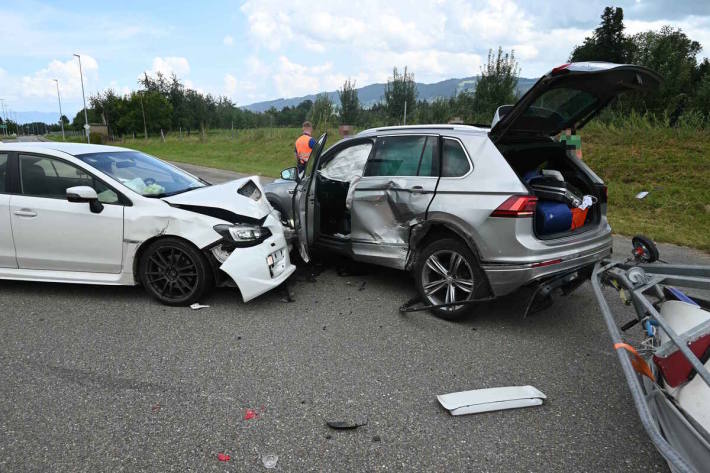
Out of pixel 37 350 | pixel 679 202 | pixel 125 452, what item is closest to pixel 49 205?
pixel 37 350

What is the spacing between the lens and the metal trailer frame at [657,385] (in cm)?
195

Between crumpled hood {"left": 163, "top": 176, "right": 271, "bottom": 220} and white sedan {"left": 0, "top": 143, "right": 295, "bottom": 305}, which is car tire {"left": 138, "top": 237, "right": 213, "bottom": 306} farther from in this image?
crumpled hood {"left": 163, "top": 176, "right": 271, "bottom": 220}

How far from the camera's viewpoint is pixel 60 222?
4383 millimetres

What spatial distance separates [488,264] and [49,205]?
4.13 metres

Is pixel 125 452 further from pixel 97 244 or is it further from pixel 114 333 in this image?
pixel 97 244

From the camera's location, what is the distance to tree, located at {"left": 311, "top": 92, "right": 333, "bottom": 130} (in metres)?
25.1

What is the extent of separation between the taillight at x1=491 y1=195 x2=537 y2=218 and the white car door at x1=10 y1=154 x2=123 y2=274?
346cm

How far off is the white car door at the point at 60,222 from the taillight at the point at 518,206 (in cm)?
346

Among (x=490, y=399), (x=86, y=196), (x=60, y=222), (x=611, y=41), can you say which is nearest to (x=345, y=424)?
(x=490, y=399)

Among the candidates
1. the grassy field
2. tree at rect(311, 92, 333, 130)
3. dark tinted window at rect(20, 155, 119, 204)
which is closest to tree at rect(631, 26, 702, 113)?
the grassy field

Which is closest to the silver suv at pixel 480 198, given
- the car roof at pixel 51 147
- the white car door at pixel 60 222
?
the white car door at pixel 60 222

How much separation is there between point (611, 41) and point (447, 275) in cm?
4545

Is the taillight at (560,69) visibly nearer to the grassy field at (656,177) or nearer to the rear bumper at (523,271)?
the rear bumper at (523,271)

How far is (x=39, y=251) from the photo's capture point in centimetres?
448
